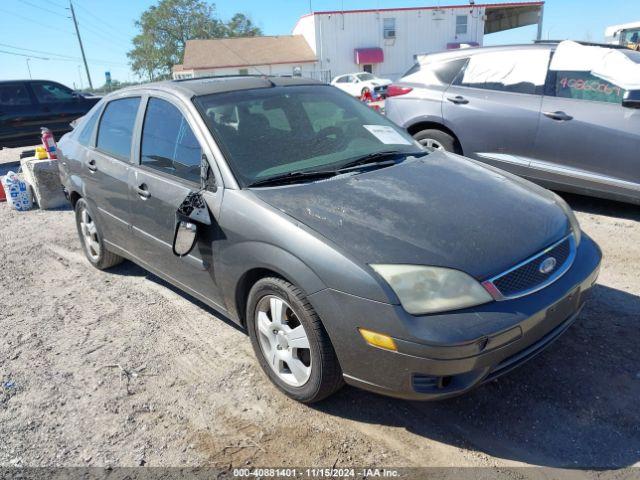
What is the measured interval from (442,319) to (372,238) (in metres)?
0.49

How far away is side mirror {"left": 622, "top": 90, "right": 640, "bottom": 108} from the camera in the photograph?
450 centimetres

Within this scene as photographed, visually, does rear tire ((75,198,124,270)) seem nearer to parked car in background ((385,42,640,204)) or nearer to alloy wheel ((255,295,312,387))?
alloy wheel ((255,295,312,387))

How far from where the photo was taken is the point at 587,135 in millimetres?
4875

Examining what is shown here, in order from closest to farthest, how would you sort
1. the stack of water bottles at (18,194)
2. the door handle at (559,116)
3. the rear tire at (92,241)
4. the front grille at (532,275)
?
the front grille at (532,275), the rear tire at (92,241), the door handle at (559,116), the stack of water bottles at (18,194)

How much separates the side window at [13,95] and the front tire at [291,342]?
12.1m

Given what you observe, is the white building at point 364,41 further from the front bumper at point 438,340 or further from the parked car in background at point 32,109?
the front bumper at point 438,340

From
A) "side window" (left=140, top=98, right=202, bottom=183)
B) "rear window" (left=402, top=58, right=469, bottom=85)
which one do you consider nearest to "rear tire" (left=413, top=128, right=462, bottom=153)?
"rear window" (left=402, top=58, right=469, bottom=85)

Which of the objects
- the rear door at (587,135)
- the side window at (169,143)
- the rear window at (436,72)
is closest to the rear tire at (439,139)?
the rear window at (436,72)

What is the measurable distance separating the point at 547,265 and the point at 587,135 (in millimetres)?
3072

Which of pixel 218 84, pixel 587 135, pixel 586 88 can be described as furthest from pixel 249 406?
pixel 586 88

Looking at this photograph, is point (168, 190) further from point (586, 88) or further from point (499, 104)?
point (586, 88)

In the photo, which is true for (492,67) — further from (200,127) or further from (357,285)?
(357,285)

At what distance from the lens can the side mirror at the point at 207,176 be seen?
2.91 meters

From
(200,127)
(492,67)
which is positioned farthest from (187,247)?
(492,67)
